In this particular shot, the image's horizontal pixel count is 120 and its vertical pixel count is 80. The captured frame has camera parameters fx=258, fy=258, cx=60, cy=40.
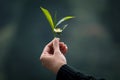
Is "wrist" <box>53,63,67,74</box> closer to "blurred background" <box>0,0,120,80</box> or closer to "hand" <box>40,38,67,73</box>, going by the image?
"hand" <box>40,38,67,73</box>

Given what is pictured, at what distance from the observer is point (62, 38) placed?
287cm

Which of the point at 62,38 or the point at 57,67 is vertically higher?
the point at 57,67

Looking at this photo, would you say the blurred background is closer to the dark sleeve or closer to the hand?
the hand

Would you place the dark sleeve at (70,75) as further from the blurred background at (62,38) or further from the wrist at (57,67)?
the blurred background at (62,38)

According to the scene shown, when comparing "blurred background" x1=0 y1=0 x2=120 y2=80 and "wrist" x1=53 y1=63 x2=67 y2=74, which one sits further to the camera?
"blurred background" x1=0 y1=0 x2=120 y2=80

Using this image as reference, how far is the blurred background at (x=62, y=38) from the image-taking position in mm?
2893

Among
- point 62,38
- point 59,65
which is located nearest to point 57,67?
point 59,65

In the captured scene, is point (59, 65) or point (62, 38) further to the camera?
point (62, 38)

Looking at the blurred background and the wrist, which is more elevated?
the wrist

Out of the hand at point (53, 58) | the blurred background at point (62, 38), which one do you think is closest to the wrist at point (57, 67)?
the hand at point (53, 58)

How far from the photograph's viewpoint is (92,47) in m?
2.91

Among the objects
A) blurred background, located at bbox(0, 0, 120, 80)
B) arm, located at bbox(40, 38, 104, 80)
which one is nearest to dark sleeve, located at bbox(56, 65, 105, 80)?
arm, located at bbox(40, 38, 104, 80)

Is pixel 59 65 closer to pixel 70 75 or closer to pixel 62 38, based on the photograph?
pixel 70 75

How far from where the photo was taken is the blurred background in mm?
2893
